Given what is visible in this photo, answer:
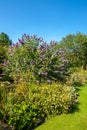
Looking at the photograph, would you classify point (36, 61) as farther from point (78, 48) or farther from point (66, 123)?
point (78, 48)

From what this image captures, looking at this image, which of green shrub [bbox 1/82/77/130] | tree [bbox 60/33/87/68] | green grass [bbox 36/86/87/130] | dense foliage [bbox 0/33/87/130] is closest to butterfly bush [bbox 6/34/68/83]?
dense foliage [bbox 0/33/87/130]

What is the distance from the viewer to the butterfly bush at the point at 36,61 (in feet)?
43.3

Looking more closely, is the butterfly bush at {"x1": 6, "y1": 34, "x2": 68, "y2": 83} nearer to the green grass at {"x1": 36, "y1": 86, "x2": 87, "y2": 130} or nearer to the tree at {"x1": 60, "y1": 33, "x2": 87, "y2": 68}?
the green grass at {"x1": 36, "y1": 86, "x2": 87, "y2": 130}

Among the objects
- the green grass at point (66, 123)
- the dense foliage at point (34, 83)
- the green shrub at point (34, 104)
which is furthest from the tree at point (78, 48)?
the green grass at point (66, 123)

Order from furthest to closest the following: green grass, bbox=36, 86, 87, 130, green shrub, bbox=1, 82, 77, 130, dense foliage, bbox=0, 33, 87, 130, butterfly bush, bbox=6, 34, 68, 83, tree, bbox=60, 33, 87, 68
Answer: tree, bbox=60, 33, 87, 68, butterfly bush, bbox=6, 34, 68, 83, dense foliage, bbox=0, 33, 87, 130, green shrub, bbox=1, 82, 77, 130, green grass, bbox=36, 86, 87, 130

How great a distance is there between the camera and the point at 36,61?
13297 millimetres

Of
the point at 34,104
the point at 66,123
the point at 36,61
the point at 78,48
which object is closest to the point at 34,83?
the point at 36,61

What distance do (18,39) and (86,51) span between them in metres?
22.1

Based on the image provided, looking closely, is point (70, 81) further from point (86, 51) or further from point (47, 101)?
point (86, 51)

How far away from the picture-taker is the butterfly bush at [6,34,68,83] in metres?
13.2

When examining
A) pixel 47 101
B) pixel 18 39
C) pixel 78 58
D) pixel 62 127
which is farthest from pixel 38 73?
pixel 78 58

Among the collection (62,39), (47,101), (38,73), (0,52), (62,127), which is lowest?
(62,127)

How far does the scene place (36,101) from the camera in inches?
364

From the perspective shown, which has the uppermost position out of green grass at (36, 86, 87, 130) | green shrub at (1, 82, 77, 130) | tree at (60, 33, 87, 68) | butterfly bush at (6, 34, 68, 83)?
tree at (60, 33, 87, 68)
